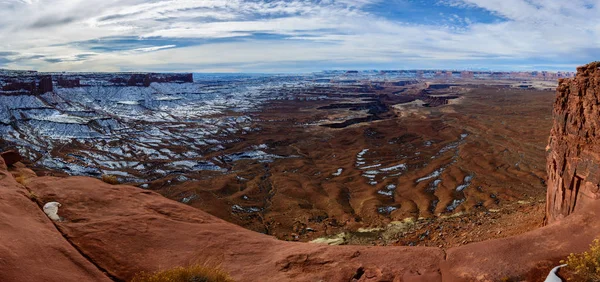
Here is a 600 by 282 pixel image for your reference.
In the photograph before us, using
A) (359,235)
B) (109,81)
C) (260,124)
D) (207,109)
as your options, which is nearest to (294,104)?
(207,109)

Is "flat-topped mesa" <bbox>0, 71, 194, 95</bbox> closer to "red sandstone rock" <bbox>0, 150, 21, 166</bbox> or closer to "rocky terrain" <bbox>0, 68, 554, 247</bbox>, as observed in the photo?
"rocky terrain" <bbox>0, 68, 554, 247</bbox>

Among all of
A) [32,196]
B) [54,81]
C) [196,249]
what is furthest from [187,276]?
[54,81]

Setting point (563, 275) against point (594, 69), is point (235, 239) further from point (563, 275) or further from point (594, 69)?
point (594, 69)

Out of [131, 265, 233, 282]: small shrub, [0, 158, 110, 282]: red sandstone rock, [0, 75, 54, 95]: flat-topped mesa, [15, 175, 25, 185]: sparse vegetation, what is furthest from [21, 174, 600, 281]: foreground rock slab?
[0, 75, 54, 95]: flat-topped mesa

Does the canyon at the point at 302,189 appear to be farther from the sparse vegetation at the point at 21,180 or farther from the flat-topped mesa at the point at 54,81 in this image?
the flat-topped mesa at the point at 54,81

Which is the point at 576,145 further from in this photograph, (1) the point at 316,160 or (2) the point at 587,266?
(1) the point at 316,160

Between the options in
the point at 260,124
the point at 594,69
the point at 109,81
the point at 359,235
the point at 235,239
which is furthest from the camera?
the point at 109,81

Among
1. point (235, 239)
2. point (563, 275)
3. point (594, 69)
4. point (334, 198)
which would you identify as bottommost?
point (334, 198)
